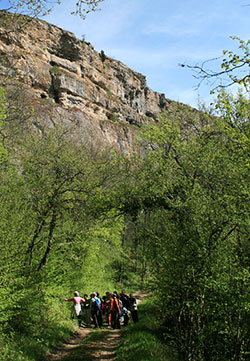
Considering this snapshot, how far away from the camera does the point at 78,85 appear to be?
5347 centimetres

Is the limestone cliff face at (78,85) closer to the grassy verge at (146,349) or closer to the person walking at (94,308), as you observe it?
the person walking at (94,308)

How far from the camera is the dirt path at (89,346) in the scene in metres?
8.12

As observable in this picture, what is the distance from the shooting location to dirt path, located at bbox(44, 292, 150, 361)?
320 inches

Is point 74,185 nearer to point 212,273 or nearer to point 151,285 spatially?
point 151,285

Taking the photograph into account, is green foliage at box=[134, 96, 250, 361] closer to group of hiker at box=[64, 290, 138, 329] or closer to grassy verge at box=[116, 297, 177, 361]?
grassy verge at box=[116, 297, 177, 361]

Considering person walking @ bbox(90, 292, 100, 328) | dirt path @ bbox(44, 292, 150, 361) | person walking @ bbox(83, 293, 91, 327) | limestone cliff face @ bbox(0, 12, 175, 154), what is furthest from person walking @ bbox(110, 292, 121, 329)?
limestone cliff face @ bbox(0, 12, 175, 154)

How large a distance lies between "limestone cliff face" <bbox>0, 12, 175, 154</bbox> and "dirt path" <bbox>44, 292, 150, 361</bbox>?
29.5 metres

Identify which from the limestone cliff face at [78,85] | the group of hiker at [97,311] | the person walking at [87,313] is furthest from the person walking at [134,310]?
the limestone cliff face at [78,85]

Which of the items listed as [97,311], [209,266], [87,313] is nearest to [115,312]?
[97,311]

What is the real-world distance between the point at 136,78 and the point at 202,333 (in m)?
79.8

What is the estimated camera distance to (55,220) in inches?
424

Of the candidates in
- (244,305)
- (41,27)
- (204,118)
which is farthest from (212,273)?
(41,27)

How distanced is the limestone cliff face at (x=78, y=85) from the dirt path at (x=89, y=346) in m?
29.5

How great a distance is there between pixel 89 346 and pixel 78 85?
5050 cm
